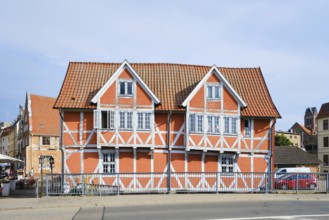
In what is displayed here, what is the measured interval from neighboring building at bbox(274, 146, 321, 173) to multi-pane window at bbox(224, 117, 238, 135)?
103ft

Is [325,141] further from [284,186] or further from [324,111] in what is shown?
[284,186]

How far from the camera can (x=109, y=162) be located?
30.2m

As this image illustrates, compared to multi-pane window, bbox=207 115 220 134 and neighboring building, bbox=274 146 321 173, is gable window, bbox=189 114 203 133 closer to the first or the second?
multi-pane window, bbox=207 115 220 134

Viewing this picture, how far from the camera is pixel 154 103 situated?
30.6m

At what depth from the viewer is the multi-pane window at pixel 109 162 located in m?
30.2

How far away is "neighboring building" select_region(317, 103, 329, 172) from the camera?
256 feet

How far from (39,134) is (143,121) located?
122 ft

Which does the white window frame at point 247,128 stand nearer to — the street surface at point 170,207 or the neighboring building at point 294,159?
the street surface at point 170,207

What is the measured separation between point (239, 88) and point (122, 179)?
41.2ft

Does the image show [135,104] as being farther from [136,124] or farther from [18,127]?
[18,127]

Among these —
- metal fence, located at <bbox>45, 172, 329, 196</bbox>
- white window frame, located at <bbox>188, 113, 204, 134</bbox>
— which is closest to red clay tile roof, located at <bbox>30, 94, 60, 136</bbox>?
white window frame, located at <bbox>188, 113, 204, 134</bbox>

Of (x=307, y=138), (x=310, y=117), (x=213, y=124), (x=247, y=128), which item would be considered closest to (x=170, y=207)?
(x=213, y=124)

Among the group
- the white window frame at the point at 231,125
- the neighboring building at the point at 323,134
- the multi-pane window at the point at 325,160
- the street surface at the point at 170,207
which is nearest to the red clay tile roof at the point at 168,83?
the white window frame at the point at 231,125

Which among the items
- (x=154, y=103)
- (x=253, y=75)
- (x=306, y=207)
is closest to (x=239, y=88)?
(x=253, y=75)
